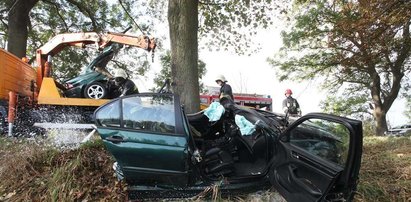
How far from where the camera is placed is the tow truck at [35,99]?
8.50 meters

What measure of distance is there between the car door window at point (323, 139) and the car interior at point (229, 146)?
62 centimetres

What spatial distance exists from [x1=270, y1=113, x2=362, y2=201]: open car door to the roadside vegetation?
669mm

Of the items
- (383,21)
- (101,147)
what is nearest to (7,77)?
(101,147)

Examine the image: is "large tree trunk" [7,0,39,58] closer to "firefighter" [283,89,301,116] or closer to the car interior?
"firefighter" [283,89,301,116]

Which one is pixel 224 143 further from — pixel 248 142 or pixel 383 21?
pixel 383 21

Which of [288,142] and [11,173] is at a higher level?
[288,142]

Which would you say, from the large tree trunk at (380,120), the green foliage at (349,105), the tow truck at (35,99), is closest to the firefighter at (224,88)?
the tow truck at (35,99)

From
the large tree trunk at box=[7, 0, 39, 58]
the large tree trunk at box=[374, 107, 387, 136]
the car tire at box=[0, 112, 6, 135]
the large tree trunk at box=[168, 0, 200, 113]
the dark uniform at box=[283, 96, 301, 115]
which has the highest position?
the large tree trunk at box=[7, 0, 39, 58]

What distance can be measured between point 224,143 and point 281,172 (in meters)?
1.15

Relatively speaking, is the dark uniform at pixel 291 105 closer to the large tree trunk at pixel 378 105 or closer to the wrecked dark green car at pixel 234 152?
the wrecked dark green car at pixel 234 152

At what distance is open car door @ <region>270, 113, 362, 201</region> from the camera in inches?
151

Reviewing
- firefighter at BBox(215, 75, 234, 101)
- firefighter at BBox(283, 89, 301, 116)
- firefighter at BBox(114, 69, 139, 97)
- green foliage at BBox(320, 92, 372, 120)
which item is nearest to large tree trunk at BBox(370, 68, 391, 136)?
green foliage at BBox(320, 92, 372, 120)

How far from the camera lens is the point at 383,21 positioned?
13586 millimetres

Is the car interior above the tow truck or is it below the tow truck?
below
